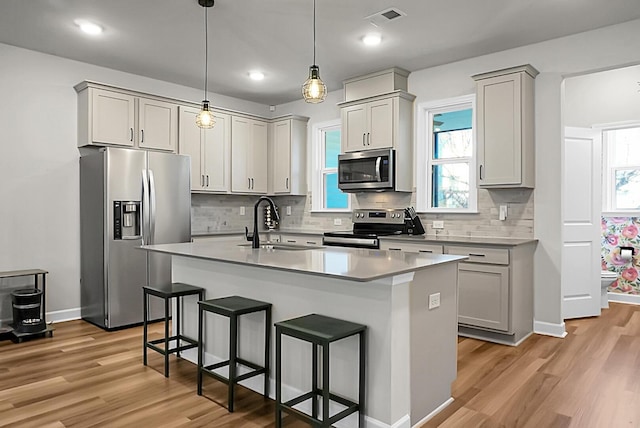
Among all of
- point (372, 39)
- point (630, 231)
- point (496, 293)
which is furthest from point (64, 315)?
point (630, 231)

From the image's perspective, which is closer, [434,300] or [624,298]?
[434,300]

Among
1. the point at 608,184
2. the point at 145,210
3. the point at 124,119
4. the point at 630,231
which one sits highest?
the point at 124,119

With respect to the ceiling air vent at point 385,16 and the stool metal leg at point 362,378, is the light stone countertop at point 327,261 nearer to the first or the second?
the stool metal leg at point 362,378

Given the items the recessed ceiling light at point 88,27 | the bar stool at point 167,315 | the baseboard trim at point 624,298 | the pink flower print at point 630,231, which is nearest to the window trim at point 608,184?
the pink flower print at point 630,231

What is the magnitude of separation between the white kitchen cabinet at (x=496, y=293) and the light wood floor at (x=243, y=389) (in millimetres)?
152

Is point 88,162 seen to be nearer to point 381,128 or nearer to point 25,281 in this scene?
point 25,281

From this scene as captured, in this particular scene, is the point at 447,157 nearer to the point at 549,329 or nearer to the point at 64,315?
the point at 549,329

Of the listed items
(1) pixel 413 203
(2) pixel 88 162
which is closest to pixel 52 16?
(2) pixel 88 162

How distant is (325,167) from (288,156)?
543mm

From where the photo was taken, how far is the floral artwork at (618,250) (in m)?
5.55

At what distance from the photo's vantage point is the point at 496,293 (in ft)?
12.7

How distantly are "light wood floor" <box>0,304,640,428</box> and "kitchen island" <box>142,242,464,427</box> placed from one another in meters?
0.25

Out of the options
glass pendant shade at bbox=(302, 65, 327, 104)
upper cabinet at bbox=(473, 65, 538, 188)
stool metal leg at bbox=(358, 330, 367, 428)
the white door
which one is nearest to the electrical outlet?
stool metal leg at bbox=(358, 330, 367, 428)

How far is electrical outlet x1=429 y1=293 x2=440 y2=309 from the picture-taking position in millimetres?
2477
